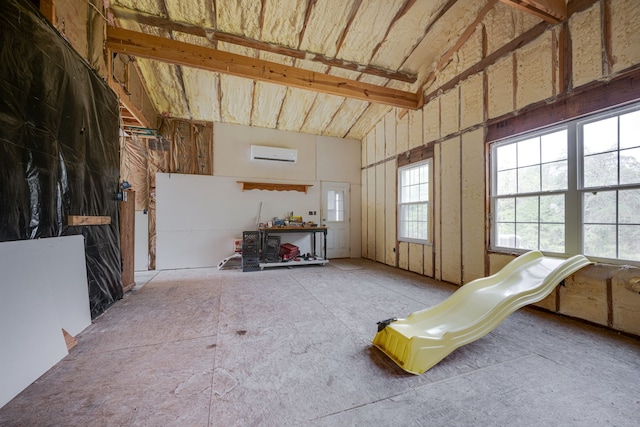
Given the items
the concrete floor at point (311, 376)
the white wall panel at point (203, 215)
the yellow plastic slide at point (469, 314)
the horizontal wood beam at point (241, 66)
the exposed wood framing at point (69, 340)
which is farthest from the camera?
the white wall panel at point (203, 215)

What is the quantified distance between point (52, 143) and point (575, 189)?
16.4 feet

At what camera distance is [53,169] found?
78.5 inches

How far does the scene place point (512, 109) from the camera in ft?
10.1

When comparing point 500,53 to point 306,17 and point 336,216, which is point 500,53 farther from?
point 336,216

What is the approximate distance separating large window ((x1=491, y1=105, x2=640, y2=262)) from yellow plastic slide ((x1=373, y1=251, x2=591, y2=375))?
30 cm

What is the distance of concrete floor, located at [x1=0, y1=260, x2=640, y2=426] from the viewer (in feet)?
4.19

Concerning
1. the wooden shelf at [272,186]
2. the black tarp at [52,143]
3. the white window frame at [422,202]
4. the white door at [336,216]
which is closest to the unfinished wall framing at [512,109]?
the white window frame at [422,202]

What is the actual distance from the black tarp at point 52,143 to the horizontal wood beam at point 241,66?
2.73 feet

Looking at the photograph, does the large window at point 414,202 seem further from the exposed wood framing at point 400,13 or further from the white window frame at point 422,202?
the exposed wood framing at point 400,13

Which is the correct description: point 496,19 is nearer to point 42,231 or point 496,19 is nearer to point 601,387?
point 601,387

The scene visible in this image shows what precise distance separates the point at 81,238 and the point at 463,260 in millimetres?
4814

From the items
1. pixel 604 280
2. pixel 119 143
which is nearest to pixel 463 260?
pixel 604 280

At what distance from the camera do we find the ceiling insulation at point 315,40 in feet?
10.7

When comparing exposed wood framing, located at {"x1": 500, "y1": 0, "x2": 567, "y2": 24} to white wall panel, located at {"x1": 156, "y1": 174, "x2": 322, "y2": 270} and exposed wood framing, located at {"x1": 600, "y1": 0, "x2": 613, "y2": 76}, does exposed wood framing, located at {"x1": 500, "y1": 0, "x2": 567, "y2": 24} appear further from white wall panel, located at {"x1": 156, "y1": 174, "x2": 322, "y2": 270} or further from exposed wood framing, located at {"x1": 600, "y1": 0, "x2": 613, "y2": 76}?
white wall panel, located at {"x1": 156, "y1": 174, "x2": 322, "y2": 270}
